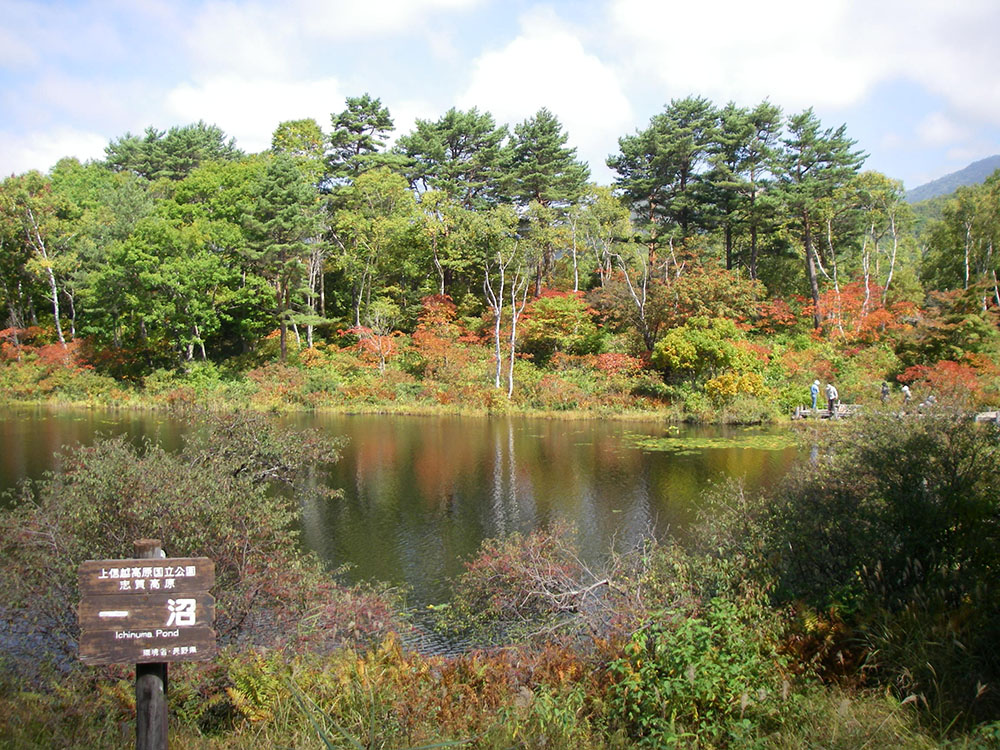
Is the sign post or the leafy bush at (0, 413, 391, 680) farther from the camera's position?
the leafy bush at (0, 413, 391, 680)

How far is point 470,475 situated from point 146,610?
45.9ft

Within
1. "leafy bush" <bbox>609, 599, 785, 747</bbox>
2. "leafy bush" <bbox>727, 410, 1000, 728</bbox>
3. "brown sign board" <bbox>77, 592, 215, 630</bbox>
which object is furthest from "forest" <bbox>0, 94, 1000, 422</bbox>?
"brown sign board" <bbox>77, 592, 215, 630</bbox>

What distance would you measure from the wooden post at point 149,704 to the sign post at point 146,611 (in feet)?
0.05

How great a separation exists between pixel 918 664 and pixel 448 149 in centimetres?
4196

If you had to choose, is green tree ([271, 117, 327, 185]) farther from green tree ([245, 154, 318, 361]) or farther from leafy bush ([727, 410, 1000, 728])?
leafy bush ([727, 410, 1000, 728])

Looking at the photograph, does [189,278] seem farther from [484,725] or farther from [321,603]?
[484,725]

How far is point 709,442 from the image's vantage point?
22734 mm

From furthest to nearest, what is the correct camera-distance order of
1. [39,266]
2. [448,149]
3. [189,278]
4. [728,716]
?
[448,149] → [39,266] → [189,278] → [728,716]

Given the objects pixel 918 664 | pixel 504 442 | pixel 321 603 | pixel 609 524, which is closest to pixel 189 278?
pixel 504 442

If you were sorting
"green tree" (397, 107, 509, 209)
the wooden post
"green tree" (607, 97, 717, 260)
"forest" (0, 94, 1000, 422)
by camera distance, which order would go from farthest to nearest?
"green tree" (397, 107, 509, 209) → "green tree" (607, 97, 717, 260) → "forest" (0, 94, 1000, 422) → the wooden post

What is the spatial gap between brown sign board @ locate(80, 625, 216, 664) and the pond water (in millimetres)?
6129

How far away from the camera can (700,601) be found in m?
6.52

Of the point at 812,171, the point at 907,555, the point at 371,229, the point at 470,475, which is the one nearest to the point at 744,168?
the point at 812,171

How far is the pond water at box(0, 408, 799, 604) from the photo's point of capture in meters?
12.2
